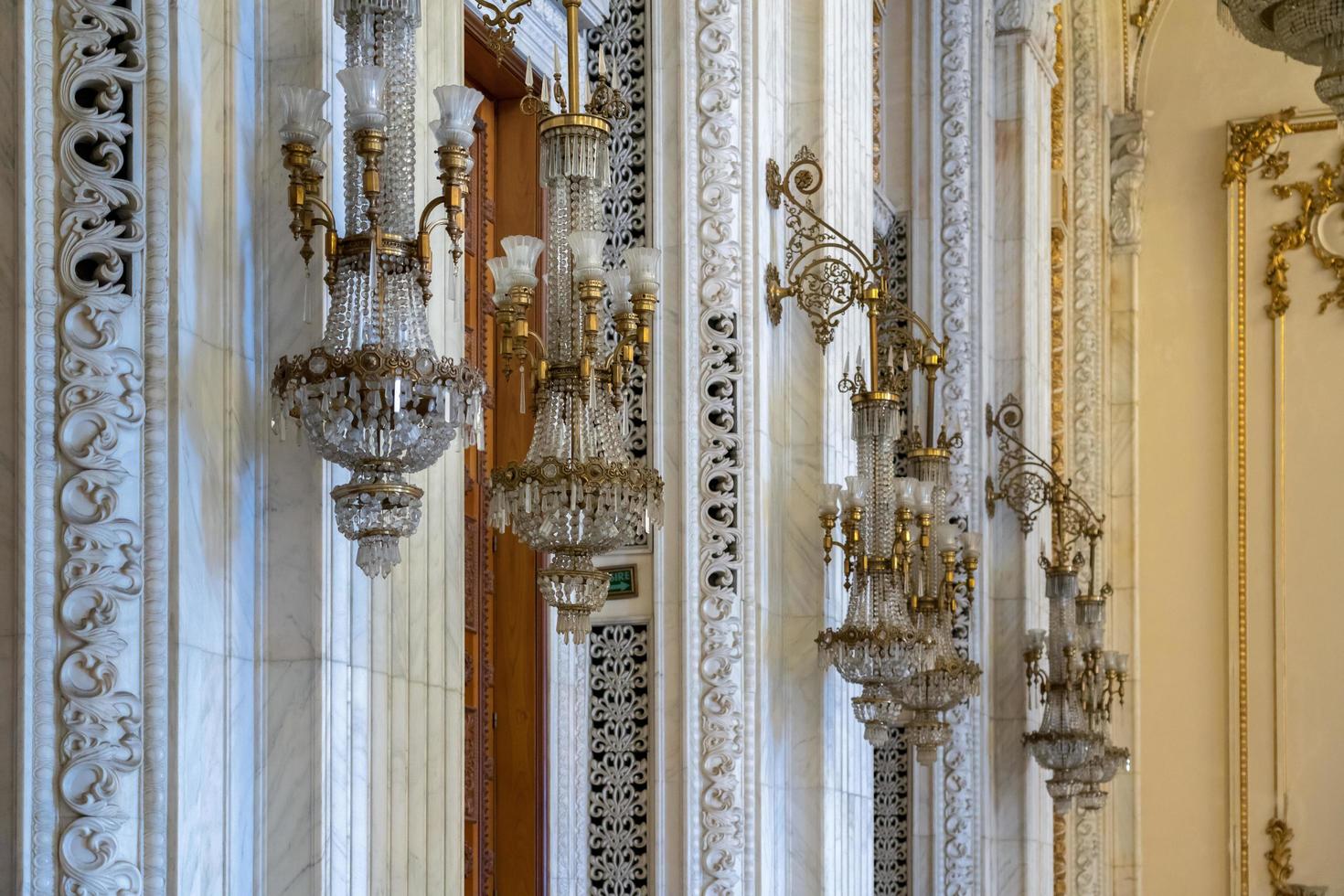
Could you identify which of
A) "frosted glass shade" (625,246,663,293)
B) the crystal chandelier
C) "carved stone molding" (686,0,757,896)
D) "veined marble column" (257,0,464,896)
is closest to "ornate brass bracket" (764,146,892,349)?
"carved stone molding" (686,0,757,896)

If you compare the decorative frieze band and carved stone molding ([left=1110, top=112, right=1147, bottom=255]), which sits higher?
carved stone molding ([left=1110, top=112, right=1147, bottom=255])

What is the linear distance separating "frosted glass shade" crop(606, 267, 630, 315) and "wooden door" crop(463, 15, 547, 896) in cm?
172

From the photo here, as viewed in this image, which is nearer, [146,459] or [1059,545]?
[146,459]

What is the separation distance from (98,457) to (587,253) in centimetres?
143

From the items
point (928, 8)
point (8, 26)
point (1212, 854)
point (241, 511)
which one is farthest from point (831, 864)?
point (1212, 854)

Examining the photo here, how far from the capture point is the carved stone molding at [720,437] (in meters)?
6.43

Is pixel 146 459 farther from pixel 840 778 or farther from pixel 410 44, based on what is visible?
pixel 840 778

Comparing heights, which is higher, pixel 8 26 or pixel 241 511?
pixel 8 26

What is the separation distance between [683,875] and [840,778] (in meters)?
0.74

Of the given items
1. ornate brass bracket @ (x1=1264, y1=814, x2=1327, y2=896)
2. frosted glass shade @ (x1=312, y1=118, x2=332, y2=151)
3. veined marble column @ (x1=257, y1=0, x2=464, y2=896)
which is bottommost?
ornate brass bracket @ (x1=1264, y1=814, x2=1327, y2=896)

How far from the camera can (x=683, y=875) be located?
639 centimetres

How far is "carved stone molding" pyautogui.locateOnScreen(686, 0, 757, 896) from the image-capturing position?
6426mm

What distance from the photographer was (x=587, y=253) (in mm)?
4609

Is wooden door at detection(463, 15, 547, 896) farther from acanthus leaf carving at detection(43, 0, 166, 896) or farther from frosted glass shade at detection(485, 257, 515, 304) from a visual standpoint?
acanthus leaf carving at detection(43, 0, 166, 896)
